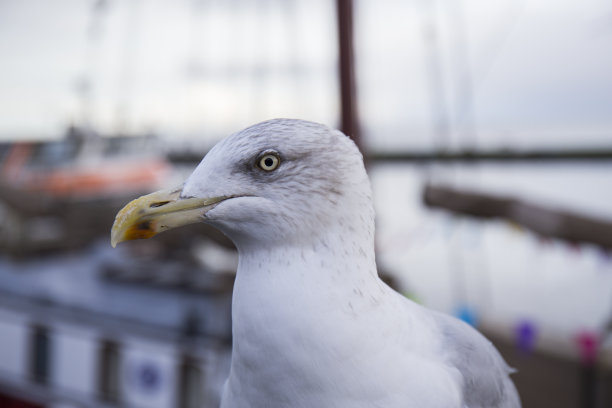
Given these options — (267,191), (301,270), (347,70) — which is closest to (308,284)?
(301,270)

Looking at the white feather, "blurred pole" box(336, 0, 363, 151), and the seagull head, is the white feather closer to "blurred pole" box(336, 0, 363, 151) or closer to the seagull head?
the seagull head

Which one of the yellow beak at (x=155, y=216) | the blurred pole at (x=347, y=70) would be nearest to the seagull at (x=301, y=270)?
the yellow beak at (x=155, y=216)

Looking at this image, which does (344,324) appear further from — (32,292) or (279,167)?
(32,292)

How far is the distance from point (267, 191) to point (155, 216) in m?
0.16

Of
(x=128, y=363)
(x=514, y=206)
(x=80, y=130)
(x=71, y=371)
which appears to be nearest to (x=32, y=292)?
(x=71, y=371)

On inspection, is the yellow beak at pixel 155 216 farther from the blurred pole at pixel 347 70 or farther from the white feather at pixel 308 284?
the blurred pole at pixel 347 70

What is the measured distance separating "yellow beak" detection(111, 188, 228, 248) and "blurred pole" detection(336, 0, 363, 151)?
1573mm

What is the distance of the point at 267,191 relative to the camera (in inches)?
27.3

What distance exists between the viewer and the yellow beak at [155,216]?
667mm

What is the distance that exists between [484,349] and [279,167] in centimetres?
50

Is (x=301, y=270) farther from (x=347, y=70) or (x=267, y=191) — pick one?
(x=347, y=70)

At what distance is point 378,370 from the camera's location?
0.67m

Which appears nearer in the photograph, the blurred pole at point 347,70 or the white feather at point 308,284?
the white feather at point 308,284

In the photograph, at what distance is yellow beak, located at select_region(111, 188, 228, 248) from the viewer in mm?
667
